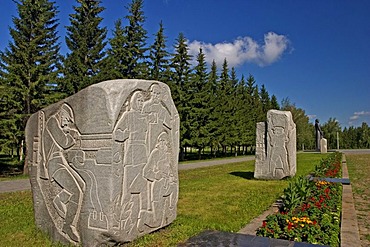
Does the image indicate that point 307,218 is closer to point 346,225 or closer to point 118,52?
point 346,225

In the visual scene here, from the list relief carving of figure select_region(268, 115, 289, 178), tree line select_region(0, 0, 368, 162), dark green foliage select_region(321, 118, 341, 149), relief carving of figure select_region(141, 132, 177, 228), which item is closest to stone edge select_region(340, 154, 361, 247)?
relief carving of figure select_region(141, 132, 177, 228)

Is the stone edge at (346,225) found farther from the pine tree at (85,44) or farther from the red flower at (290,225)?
the pine tree at (85,44)

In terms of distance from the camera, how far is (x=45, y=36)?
18.1m

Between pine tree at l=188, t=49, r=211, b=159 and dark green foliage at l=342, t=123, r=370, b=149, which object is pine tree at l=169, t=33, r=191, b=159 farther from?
dark green foliage at l=342, t=123, r=370, b=149

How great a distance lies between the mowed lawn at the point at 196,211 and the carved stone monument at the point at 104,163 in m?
0.29

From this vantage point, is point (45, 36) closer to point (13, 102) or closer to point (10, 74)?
point (10, 74)

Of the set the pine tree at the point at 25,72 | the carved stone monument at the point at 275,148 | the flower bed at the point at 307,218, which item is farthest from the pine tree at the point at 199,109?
the flower bed at the point at 307,218

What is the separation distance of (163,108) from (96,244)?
2.37m

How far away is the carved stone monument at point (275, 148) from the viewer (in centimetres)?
1203

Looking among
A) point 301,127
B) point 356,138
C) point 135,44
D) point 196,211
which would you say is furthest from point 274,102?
point 196,211

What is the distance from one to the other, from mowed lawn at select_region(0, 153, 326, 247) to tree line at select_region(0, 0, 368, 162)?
8592 millimetres

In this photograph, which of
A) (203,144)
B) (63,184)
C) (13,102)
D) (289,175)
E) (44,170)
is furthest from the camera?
(203,144)

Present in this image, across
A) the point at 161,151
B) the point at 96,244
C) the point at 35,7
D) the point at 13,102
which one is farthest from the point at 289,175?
the point at 35,7

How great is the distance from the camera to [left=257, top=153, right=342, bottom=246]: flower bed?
15.6 feet
